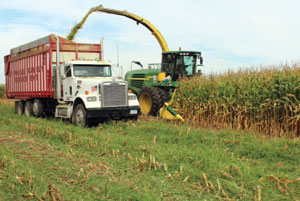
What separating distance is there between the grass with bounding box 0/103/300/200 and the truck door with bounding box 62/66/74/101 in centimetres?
326

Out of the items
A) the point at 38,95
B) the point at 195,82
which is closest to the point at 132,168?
the point at 195,82

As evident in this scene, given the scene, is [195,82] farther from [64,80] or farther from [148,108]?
[64,80]

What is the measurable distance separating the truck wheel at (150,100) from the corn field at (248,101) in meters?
1.23

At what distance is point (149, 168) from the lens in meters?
5.76

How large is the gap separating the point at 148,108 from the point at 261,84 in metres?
5.74

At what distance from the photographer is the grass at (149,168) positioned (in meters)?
4.75

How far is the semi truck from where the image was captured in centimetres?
1110

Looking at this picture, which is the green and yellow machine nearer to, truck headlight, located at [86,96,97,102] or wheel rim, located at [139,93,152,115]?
wheel rim, located at [139,93,152,115]

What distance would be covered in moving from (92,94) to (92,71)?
139 centimetres

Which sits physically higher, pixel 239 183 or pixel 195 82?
pixel 195 82

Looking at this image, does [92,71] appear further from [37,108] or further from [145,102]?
[37,108]

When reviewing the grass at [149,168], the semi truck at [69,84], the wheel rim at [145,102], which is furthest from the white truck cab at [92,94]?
the wheel rim at [145,102]

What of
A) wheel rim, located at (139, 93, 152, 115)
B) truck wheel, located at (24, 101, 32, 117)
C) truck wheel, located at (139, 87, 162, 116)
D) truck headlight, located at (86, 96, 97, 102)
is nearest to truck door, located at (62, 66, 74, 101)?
truck headlight, located at (86, 96, 97, 102)

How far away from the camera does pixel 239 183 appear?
5.09 meters
